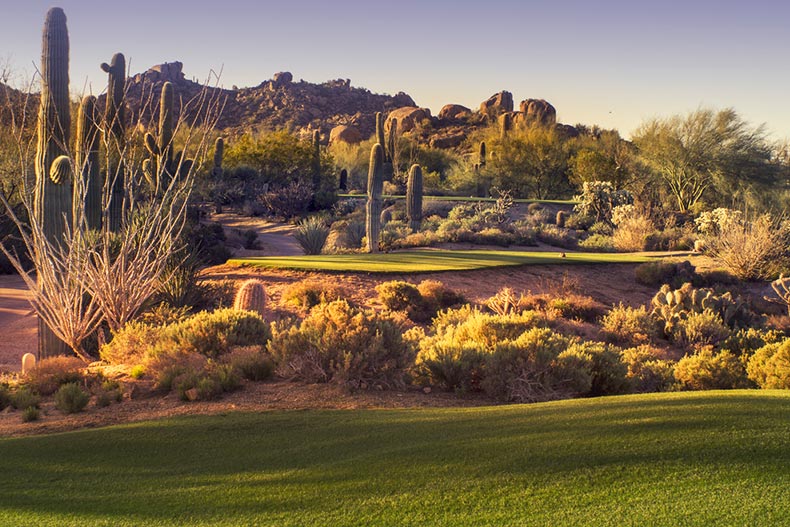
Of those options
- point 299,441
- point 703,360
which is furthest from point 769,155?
point 299,441

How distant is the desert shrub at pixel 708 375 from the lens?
28.6 ft

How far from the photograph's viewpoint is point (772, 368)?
27.5ft

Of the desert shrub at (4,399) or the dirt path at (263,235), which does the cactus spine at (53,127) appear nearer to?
the desert shrub at (4,399)

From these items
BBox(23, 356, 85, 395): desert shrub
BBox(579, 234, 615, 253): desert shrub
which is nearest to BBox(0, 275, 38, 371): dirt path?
BBox(23, 356, 85, 395): desert shrub

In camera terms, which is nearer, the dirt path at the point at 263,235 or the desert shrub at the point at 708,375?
the desert shrub at the point at 708,375

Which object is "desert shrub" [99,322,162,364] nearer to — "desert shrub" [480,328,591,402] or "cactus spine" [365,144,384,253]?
"desert shrub" [480,328,591,402]

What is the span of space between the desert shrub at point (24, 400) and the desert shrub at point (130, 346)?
1783 mm

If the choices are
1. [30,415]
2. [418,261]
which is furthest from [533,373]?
[418,261]

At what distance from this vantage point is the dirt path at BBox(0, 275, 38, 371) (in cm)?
1302

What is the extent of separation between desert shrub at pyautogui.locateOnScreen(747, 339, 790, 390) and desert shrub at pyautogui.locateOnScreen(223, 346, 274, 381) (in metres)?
5.52

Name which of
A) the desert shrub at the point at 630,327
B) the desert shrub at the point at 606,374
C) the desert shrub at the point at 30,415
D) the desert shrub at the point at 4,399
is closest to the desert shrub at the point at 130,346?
the desert shrub at the point at 4,399

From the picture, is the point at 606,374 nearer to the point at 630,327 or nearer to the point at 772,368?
the point at 772,368

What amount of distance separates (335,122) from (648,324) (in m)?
93.4

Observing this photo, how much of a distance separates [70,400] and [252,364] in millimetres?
1914
